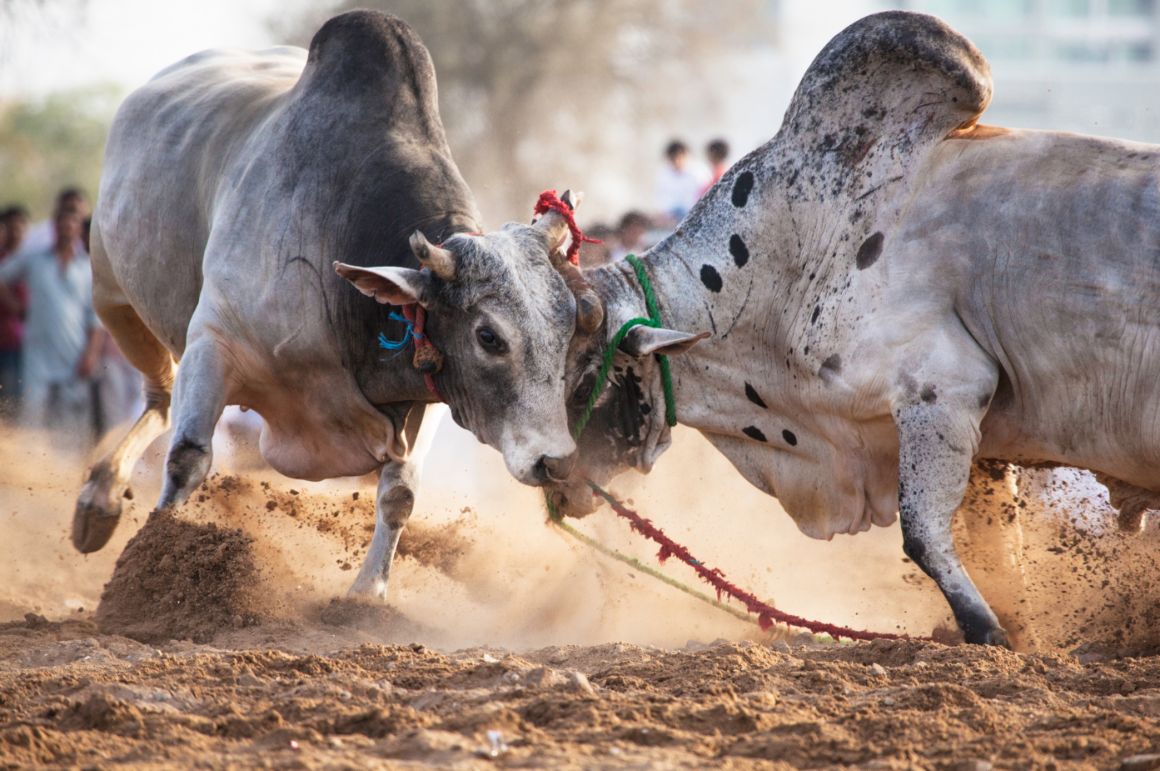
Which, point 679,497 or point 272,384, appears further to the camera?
point 679,497

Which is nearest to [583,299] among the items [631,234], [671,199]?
[631,234]

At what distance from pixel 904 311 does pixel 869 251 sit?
0.26m

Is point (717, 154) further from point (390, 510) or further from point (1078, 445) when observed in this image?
point (1078, 445)

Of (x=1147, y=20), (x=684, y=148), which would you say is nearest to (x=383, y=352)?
(x=684, y=148)

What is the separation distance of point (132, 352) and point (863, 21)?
3.43m

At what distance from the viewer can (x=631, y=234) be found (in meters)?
9.60

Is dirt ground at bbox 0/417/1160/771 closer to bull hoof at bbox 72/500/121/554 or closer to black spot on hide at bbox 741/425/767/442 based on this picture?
bull hoof at bbox 72/500/121/554

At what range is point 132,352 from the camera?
22.5 ft

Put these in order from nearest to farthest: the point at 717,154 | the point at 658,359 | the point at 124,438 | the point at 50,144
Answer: the point at 658,359 → the point at 124,438 → the point at 717,154 → the point at 50,144

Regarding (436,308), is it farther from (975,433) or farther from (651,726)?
(651,726)

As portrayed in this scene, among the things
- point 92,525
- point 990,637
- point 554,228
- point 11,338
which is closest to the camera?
point 990,637

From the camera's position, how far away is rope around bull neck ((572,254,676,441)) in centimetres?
496

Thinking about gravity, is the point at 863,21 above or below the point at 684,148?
below

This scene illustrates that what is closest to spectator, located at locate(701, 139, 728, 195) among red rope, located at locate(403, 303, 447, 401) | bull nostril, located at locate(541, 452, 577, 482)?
red rope, located at locate(403, 303, 447, 401)
